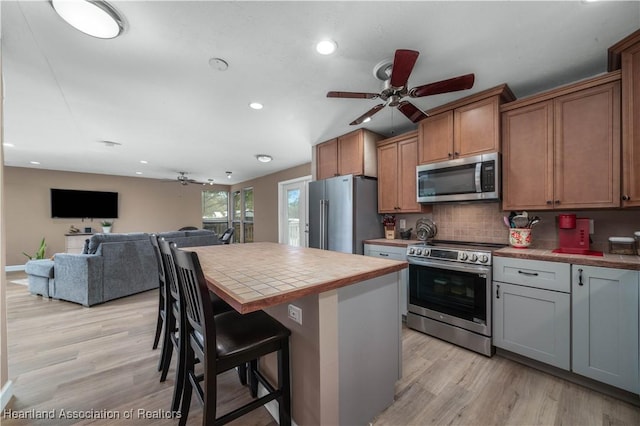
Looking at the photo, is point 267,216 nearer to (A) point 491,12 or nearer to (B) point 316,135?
(B) point 316,135

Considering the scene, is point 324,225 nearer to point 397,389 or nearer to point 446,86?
point 397,389

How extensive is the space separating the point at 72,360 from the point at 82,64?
243 cm

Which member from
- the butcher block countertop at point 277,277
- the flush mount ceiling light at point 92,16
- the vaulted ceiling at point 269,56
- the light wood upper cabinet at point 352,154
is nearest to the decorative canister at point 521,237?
the vaulted ceiling at point 269,56

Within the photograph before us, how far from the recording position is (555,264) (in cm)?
185

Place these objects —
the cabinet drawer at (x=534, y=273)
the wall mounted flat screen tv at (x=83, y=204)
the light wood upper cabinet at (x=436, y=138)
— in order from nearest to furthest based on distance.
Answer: the cabinet drawer at (x=534, y=273) → the light wood upper cabinet at (x=436, y=138) → the wall mounted flat screen tv at (x=83, y=204)

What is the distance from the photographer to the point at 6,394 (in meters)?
1.61

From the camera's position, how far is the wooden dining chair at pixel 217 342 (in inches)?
40.6

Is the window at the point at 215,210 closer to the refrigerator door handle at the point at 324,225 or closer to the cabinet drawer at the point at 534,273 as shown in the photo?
the refrigerator door handle at the point at 324,225

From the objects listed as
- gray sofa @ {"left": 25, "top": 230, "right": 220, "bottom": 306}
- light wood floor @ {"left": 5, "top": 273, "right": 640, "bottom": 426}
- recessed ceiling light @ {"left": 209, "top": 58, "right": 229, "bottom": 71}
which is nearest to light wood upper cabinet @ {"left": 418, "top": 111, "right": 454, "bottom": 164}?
light wood floor @ {"left": 5, "top": 273, "right": 640, "bottom": 426}

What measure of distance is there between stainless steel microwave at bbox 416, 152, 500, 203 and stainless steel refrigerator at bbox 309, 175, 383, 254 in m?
0.69

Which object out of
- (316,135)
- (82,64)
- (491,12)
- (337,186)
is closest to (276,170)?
(316,135)

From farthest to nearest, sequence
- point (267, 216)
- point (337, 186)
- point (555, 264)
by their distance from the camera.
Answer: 1. point (267, 216)
2. point (337, 186)
3. point (555, 264)

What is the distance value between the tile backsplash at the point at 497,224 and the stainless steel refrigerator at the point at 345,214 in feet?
1.81

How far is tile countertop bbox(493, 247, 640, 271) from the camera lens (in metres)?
1.60
